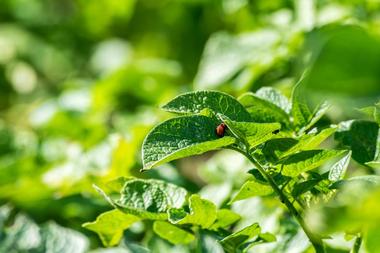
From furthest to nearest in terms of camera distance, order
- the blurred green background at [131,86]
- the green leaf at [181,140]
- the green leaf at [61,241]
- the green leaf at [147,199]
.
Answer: the blurred green background at [131,86] → the green leaf at [61,241] → the green leaf at [147,199] → the green leaf at [181,140]

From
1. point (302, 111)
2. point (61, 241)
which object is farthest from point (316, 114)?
point (61, 241)

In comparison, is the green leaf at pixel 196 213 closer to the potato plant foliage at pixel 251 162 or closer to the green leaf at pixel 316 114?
the potato plant foliage at pixel 251 162

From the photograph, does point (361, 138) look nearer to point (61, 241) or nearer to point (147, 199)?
point (147, 199)

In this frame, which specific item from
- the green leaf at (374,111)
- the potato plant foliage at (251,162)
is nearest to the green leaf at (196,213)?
the potato plant foliage at (251,162)

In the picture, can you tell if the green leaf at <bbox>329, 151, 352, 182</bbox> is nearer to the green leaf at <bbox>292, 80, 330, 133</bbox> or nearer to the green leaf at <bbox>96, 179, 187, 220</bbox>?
the green leaf at <bbox>292, 80, 330, 133</bbox>

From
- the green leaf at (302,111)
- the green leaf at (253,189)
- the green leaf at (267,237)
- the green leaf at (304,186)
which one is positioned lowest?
the green leaf at (267,237)

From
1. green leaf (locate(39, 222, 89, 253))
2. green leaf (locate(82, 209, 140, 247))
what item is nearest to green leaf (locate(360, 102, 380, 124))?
green leaf (locate(82, 209, 140, 247))
